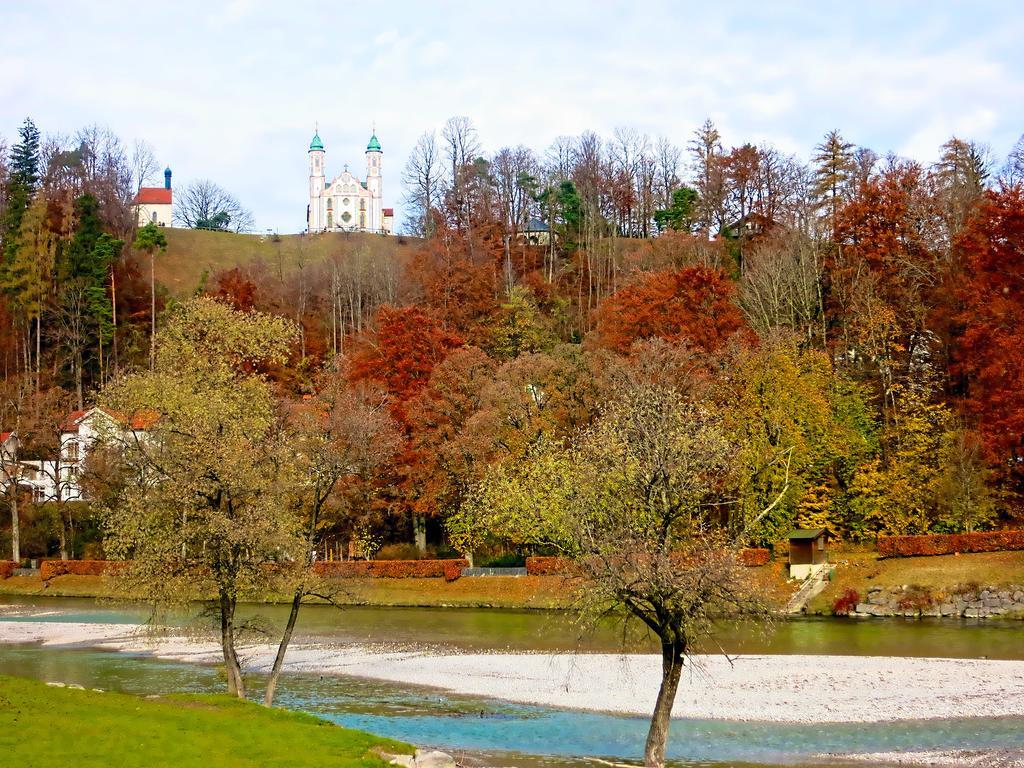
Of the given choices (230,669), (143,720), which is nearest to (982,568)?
(230,669)

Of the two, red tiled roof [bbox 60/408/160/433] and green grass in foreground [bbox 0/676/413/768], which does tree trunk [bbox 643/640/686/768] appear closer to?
green grass in foreground [bbox 0/676/413/768]

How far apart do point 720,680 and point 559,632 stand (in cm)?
1531

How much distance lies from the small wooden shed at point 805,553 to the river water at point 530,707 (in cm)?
595

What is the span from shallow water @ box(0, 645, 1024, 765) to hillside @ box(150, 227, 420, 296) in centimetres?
9763

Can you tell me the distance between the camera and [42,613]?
6562 centimetres

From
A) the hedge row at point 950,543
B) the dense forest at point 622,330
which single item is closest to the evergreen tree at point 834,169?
the dense forest at point 622,330

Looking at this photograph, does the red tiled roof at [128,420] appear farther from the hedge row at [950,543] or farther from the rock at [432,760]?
the hedge row at [950,543]

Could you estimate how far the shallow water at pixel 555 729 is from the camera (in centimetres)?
2836

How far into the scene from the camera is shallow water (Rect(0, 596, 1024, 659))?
44031mm

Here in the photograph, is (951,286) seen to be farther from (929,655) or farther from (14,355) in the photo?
(14,355)

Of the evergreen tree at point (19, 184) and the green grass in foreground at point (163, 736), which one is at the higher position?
the evergreen tree at point (19, 184)

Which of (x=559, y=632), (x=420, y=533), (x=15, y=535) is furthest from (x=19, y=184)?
(x=559, y=632)

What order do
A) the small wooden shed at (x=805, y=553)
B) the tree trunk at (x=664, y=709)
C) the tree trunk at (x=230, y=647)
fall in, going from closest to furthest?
the tree trunk at (x=664, y=709)
the tree trunk at (x=230, y=647)
the small wooden shed at (x=805, y=553)

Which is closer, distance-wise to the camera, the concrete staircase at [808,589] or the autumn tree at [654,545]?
the autumn tree at [654,545]
